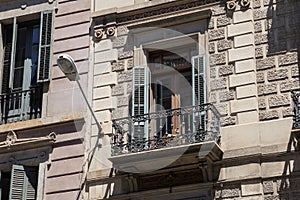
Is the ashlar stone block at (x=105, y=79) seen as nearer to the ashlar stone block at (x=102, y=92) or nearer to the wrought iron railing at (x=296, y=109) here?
the ashlar stone block at (x=102, y=92)

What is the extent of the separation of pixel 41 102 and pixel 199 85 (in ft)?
12.8

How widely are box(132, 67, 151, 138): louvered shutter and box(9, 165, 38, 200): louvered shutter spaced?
2.64m

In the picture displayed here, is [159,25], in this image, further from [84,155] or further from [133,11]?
[84,155]

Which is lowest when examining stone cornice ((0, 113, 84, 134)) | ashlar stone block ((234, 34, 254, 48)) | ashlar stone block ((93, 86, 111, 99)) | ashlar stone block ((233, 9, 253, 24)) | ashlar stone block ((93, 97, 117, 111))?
stone cornice ((0, 113, 84, 134))

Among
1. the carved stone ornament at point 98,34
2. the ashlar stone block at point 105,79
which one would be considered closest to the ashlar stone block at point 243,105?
the ashlar stone block at point 105,79

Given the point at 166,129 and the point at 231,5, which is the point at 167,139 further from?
the point at 231,5

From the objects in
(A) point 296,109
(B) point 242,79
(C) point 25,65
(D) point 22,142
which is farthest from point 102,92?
(A) point 296,109

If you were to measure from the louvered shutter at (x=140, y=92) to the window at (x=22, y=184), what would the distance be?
258cm

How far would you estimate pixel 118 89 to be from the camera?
17.6 m

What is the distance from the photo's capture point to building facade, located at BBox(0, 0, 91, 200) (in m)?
17.2

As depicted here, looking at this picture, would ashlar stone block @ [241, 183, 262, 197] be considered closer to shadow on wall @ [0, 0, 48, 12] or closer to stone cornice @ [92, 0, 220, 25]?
stone cornice @ [92, 0, 220, 25]

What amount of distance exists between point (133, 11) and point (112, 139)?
3163mm

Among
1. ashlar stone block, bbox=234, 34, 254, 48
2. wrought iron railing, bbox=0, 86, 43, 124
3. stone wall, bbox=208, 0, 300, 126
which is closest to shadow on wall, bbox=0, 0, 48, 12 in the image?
wrought iron railing, bbox=0, 86, 43, 124

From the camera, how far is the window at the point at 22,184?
17250mm
